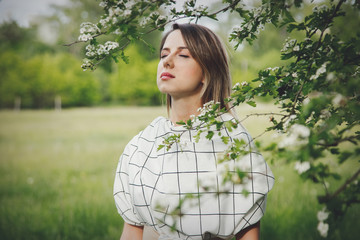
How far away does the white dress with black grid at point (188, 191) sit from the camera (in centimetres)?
177

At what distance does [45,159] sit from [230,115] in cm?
762

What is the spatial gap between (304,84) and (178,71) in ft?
2.98

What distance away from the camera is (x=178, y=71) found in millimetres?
1971

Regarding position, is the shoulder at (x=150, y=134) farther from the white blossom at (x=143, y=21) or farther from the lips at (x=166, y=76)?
the white blossom at (x=143, y=21)

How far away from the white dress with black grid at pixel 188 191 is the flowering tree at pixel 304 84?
45 cm

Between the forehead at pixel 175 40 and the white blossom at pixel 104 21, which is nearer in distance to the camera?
the white blossom at pixel 104 21

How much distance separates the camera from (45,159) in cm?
820

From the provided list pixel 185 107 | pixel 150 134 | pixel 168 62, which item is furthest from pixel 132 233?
pixel 168 62

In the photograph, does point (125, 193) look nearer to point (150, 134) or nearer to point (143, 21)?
point (150, 134)

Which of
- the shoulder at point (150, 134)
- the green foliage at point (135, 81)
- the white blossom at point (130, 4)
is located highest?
the green foliage at point (135, 81)

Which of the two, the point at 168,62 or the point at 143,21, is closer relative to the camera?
the point at 143,21

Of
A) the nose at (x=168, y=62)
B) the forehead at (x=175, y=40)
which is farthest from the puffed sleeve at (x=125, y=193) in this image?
the forehead at (x=175, y=40)

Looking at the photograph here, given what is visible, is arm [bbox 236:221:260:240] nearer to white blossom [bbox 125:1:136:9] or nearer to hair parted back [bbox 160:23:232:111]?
hair parted back [bbox 160:23:232:111]

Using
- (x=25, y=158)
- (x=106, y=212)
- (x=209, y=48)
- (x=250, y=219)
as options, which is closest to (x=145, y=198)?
(x=250, y=219)
